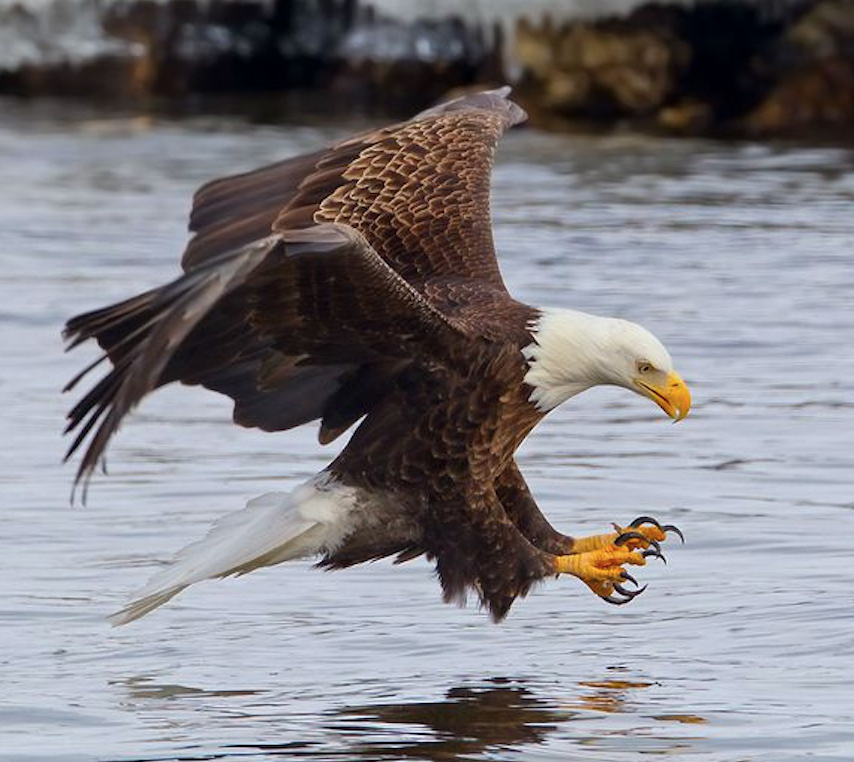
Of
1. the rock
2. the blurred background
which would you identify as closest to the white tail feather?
the blurred background

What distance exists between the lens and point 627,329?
5.18 metres

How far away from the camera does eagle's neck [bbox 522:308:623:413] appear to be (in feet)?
16.9

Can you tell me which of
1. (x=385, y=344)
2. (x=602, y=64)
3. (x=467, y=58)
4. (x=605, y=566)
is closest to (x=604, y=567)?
(x=605, y=566)

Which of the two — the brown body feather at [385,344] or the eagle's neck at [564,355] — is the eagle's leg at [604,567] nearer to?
the brown body feather at [385,344]

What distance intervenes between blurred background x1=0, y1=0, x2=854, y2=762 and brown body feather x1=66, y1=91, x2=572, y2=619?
250 mm

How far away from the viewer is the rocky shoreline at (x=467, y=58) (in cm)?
1499

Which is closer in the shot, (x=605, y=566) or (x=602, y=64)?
(x=605, y=566)

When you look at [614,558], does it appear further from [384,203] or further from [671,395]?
[384,203]

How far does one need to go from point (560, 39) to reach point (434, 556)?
33.5 feet

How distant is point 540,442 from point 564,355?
2.24m

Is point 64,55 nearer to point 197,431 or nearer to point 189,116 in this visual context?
point 189,116

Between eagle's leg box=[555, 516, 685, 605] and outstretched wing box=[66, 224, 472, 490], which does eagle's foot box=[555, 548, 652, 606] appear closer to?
eagle's leg box=[555, 516, 685, 605]

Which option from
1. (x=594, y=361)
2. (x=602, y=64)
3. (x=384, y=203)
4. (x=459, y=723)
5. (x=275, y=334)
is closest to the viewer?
(x=459, y=723)

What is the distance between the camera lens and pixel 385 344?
512 cm
